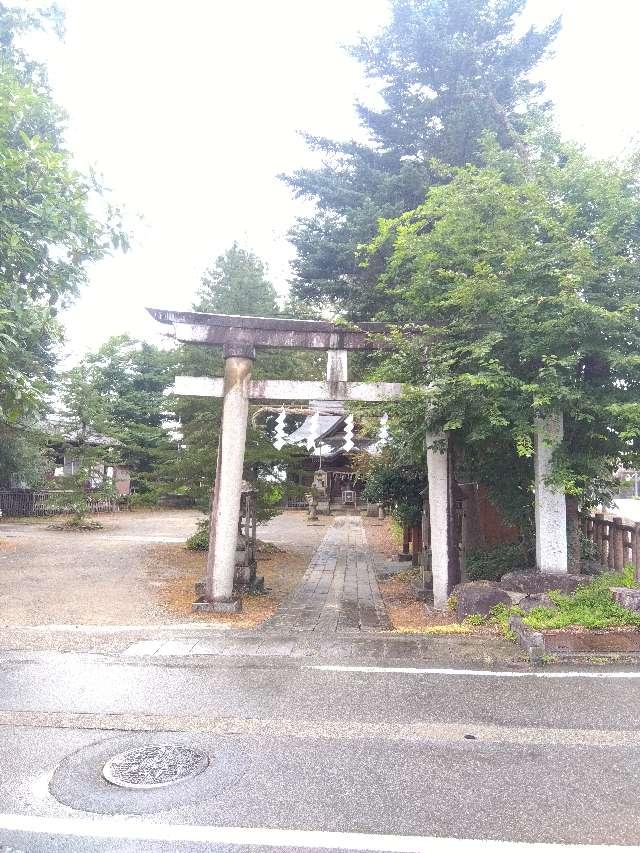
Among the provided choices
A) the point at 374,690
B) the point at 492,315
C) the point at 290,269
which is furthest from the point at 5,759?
the point at 290,269

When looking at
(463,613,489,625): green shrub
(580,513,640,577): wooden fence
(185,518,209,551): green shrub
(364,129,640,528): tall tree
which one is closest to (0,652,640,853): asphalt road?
(463,613,489,625): green shrub

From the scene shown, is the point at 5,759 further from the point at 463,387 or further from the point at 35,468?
the point at 35,468

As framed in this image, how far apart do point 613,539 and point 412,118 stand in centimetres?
957

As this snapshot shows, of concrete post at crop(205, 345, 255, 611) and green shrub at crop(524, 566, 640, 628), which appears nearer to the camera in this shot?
green shrub at crop(524, 566, 640, 628)

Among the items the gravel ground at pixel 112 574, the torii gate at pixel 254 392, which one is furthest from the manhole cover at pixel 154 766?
the torii gate at pixel 254 392

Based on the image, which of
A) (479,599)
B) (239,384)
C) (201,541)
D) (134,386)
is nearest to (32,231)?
(239,384)

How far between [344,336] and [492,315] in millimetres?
2542

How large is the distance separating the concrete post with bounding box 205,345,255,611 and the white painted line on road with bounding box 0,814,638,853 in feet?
21.2

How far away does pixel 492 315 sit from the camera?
27.2 ft

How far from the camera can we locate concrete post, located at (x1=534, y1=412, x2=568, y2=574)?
8766 mm

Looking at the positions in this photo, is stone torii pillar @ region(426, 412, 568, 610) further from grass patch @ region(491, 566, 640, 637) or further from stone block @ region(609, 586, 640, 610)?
stone block @ region(609, 586, 640, 610)

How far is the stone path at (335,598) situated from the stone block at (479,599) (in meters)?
1.12

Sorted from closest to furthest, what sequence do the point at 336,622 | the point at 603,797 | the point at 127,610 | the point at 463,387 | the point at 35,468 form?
the point at 603,797 < the point at 463,387 < the point at 336,622 < the point at 127,610 < the point at 35,468

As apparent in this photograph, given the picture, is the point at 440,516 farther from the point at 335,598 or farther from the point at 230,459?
the point at 230,459
